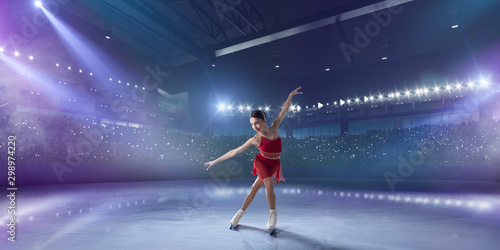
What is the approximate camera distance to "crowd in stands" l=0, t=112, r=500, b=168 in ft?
37.3

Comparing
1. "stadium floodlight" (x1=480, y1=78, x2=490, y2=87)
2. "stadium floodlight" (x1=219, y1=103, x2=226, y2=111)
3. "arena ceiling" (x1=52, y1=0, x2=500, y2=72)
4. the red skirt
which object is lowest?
the red skirt

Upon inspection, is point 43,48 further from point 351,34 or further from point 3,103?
point 351,34

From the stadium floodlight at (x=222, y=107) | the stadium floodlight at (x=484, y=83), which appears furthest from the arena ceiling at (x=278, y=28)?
the stadium floodlight at (x=222, y=107)

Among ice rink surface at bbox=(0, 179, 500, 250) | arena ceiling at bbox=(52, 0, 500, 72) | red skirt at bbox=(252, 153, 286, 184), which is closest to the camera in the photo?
ice rink surface at bbox=(0, 179, 500, 250)

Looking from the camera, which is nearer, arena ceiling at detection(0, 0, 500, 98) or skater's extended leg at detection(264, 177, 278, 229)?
skater's extended leg at detection(264, 177, 278, 229)

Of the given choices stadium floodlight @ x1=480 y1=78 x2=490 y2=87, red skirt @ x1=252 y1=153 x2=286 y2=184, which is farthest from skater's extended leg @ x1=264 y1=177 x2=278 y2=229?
stadium floodlight @ x1=480 y1=78 x2=490 y2=87

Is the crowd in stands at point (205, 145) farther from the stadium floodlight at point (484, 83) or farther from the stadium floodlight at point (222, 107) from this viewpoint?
the stadium floodlight at point (222, 107)

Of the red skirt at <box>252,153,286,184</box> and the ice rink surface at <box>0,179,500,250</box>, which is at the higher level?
the red skirt at <box>252,153,286,184</box>

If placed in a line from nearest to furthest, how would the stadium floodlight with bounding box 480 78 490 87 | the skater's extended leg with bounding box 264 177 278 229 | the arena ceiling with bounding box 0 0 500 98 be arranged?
the skater's extended leg with bounding box 264 177 278 229
the arena ceiling with bounding box 0 0 500 98
the stadium floodlight with bounding box 480 78 490 87

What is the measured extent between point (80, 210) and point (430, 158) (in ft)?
61.1

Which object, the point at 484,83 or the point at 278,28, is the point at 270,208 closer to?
the point at 278,28

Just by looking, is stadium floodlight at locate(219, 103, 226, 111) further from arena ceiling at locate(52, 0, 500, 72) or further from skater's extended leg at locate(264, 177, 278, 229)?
skater's extended leg at locate(264, 177, 278, 229)

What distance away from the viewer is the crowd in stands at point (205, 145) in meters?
11.4

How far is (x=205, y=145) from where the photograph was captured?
17266mm
